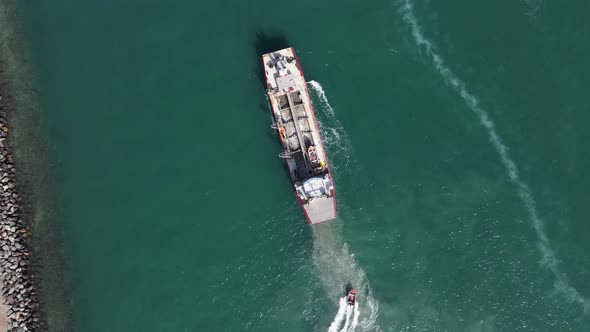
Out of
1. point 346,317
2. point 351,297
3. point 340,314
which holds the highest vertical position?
point 351,297

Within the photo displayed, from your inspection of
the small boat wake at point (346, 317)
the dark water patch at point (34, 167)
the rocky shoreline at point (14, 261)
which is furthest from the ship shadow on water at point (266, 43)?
the rocky shoreline at point (14, 261)

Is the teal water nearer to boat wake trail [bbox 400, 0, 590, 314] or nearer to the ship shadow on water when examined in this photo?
boat wake trail [bbox 400, 0, 590, 314]

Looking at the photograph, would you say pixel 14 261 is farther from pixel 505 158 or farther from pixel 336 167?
pixel 505 158

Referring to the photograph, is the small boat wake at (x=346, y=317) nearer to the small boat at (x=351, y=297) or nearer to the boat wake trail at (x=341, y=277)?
the boat wake trail at (x=341, y=277)

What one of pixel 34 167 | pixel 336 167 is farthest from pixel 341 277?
pixel 34 167

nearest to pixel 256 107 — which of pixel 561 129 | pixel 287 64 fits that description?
pixel 287 64

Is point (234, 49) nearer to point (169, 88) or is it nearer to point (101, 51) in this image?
point (169, 88)
